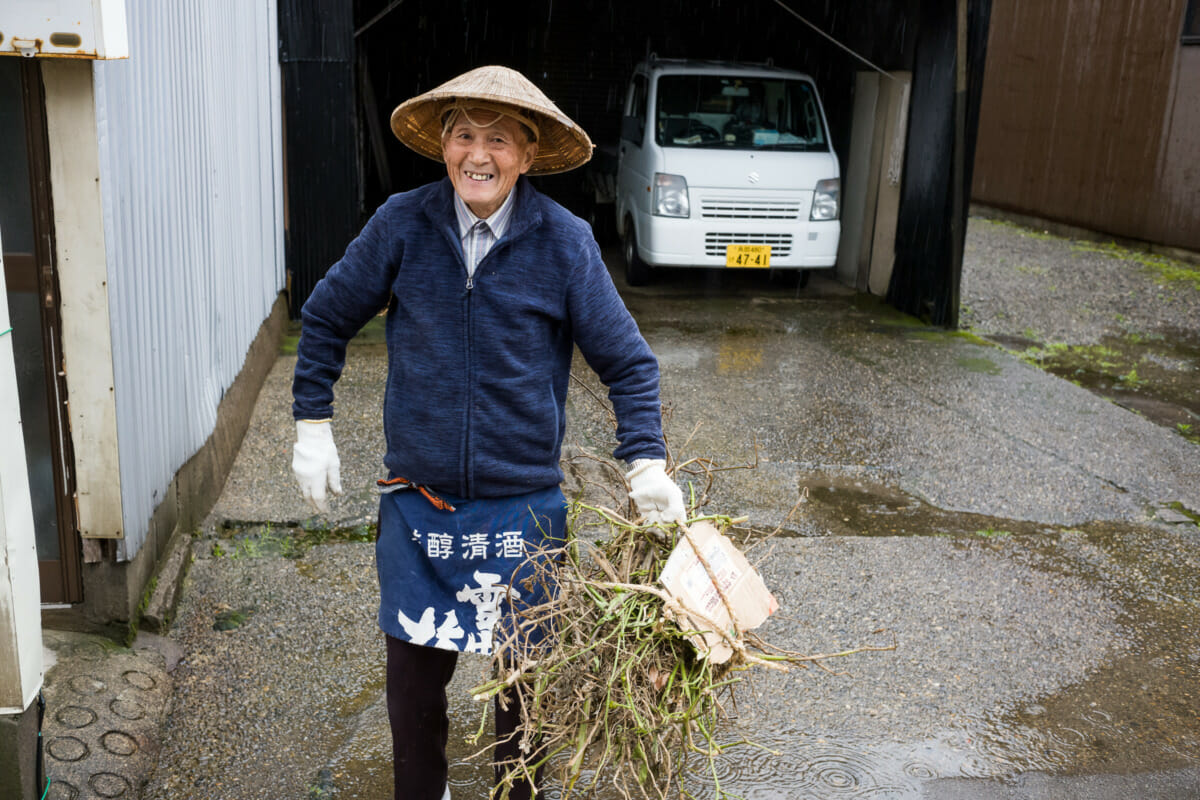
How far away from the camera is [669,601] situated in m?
2.33

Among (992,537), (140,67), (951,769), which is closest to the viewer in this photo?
(951,769)

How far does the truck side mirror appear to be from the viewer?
10.2 m

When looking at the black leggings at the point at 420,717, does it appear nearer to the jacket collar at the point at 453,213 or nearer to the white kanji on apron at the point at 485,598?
the white kanji on apron at the point at 485,598

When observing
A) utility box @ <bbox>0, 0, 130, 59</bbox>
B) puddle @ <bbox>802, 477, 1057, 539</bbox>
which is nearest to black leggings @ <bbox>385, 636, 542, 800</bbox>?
utility box @ <bbox>0, 0, 130, 59</bbox>

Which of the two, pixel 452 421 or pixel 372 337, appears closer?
pixel 452 421

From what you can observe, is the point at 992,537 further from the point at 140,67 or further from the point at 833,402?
the point at 140,67

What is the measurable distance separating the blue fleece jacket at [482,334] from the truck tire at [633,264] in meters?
7.60

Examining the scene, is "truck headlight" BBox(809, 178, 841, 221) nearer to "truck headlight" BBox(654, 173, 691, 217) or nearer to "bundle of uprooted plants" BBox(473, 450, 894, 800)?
"truck headlight" BBox(654, 173, 691, 217)

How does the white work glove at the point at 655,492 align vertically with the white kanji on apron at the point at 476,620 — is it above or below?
above

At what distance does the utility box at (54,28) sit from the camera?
9.40 ft

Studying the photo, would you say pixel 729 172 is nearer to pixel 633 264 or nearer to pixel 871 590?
pixel 633 264

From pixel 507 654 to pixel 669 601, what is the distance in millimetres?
567

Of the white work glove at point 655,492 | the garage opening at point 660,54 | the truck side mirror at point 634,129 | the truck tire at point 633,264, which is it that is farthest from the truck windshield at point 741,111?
the white work glove at point 655,492

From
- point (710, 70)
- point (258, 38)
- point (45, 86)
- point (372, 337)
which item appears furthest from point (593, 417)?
point (710, 70)
